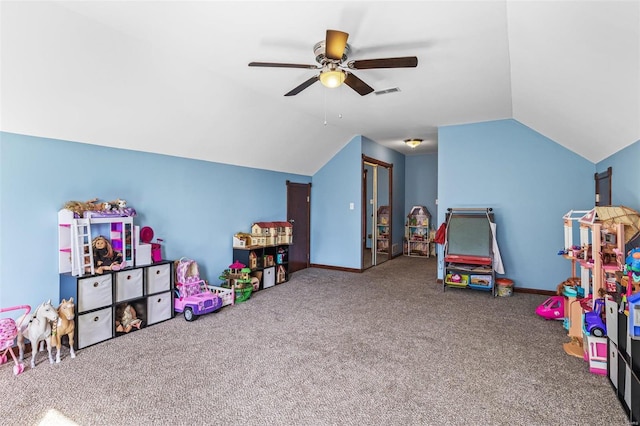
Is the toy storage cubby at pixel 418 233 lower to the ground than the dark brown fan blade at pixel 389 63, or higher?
lower

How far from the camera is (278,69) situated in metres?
3.38

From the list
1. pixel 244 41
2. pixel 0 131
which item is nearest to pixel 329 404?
pixel 244 41

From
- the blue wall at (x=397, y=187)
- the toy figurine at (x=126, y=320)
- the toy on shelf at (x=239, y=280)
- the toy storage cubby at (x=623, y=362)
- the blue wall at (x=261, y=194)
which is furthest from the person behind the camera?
the blue wall at (x=397, y=187)

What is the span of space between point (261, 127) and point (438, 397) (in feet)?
13.0

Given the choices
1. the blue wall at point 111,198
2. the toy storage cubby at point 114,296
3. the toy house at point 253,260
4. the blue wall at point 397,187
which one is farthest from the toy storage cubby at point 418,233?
the toy storage cubby at point 114,296

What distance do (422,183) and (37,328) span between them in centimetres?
817

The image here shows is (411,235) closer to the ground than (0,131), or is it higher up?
closer to the ground

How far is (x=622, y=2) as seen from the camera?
1808mm

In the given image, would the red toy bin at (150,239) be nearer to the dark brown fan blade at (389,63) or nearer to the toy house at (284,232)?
the toy house at (284,232)

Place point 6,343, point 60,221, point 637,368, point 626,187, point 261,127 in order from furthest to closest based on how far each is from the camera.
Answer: point 261,127, point 626,187, point 60,221, point 6,343, point 637,368

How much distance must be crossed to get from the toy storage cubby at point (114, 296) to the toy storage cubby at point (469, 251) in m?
4.00

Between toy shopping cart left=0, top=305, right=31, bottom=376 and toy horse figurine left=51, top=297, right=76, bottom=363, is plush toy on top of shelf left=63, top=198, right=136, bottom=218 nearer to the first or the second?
toy horse figurine left=51, top=297, right=76, bottom=363

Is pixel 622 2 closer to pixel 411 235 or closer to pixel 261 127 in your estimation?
pixel 261 127

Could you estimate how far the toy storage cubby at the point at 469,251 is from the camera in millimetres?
4910
